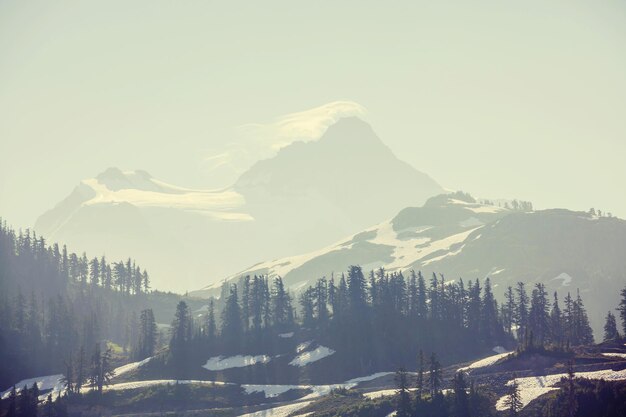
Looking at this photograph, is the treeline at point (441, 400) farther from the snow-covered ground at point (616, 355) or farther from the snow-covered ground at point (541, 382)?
the snow-covered ground at point (616, 355)

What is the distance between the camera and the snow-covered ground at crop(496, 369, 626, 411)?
174 metres

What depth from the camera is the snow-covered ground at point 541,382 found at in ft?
571

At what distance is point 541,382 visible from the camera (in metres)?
184

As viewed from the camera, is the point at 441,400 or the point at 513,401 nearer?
the point at 513,401

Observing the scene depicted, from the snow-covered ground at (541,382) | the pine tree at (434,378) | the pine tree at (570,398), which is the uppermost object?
the pine tree at (434,378)

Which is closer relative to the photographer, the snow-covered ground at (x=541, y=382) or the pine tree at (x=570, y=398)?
the pine tree at (x=570, y=398)

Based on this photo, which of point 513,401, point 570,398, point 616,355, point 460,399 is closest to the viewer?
point 570,398

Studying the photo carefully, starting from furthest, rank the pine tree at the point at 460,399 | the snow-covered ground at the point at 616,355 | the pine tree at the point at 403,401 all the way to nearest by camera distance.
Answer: the snow-covered ground at the point at 616,355 → the pine tree at the point at 403,401 → the pine tree at the point at 460,399

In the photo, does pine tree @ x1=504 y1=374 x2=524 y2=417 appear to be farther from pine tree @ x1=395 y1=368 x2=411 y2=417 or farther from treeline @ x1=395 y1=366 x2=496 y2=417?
pine tree @ x1=395 y1=368 x2=411 y2=417

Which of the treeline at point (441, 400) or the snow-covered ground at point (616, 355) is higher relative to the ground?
the snow-covered ground at point (616, 355)

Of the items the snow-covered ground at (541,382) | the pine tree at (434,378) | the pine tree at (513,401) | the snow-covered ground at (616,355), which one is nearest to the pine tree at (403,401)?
the pine tree at (434,378)

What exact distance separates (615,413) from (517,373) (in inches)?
1553

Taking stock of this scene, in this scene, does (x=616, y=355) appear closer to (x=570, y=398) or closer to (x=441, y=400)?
(x=570, y=398)

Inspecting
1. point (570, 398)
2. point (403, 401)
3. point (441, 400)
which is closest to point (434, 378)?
point (441, 400)
